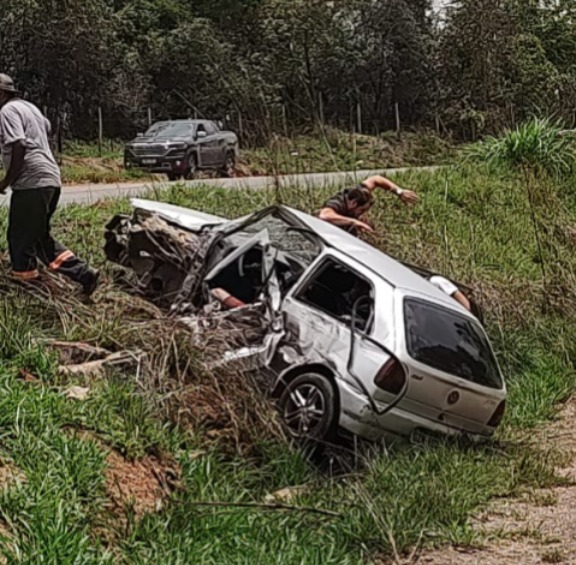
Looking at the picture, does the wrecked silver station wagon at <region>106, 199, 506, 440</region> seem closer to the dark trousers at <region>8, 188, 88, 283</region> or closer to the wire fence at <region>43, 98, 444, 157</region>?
the dark trousers at <region>8, 188, 88, 283</region>

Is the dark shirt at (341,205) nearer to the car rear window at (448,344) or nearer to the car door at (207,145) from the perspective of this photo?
the car rear window at (448,344)

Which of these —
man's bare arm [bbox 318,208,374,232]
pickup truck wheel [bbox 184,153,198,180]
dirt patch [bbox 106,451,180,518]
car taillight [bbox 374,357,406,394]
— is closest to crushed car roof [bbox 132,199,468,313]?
car taillight [bbox 374,357,406,394]

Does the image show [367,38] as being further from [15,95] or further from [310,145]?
[15,95]

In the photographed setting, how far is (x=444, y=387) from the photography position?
6.86 m

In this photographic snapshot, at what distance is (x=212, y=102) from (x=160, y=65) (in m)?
14.9

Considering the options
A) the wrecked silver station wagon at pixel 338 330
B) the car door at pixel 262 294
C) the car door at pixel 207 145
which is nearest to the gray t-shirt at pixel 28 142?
the wrecked silver station wagon at pixel 338 330

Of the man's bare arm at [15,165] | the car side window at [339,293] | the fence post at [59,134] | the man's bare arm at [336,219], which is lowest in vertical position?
the fence post at [59,134]

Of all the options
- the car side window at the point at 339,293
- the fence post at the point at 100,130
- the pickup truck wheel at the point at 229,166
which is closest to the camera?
the car side window at the point at 339,293

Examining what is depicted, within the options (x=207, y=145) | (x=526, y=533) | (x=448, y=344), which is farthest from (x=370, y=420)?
(x=207, y=145)

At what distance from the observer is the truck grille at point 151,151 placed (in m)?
21.2

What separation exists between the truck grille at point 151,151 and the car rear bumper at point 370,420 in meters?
15.2

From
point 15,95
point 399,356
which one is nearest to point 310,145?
point 15,95

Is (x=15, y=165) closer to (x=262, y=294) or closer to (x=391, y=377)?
(x=262, y=294)

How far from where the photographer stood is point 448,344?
7.14 m
